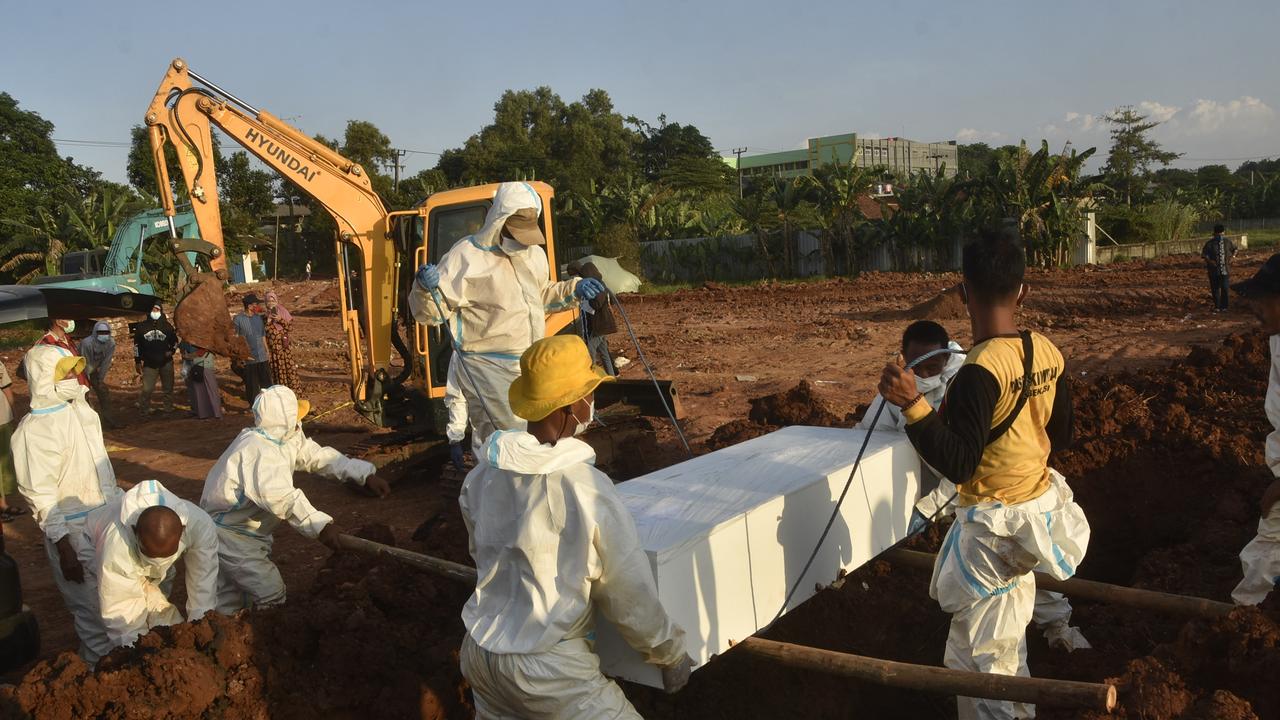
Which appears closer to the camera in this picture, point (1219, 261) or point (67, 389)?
point (67, 389)

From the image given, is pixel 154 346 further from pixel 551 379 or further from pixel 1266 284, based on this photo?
pixel 1266 284

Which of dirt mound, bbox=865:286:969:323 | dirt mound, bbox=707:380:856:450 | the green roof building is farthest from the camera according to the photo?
the green roof building

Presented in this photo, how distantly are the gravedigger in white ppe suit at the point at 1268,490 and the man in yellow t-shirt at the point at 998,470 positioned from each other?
4.53 ft

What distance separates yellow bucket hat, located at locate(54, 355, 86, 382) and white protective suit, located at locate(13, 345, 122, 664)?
27 millimetres

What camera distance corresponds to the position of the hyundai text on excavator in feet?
28.5

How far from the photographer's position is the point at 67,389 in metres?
5.75

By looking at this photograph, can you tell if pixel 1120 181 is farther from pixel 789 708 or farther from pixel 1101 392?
pixel 789 708

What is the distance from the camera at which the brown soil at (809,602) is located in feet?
10.3

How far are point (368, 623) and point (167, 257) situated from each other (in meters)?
25.8

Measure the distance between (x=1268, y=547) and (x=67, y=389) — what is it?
22.0 feet

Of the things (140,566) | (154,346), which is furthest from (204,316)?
(140,566)

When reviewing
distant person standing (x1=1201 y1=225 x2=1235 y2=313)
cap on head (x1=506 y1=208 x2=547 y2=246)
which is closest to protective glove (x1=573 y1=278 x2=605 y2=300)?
cap on head (x1=506 y1=208 x2=547 y2=246)

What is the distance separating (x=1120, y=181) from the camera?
4325 centimetres

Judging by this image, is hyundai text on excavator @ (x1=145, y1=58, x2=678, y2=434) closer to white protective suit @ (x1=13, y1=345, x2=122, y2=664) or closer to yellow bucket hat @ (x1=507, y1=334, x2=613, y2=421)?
white protective suit @ (x1=13, y1=345, x2=122, y2=664)
